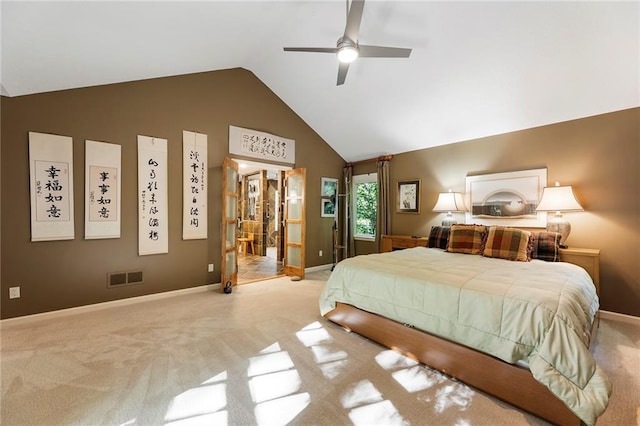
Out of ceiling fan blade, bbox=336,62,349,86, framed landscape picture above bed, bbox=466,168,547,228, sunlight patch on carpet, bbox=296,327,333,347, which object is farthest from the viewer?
framed landscape picture above bed, bbox=466,168,547,228

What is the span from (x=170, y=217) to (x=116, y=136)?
123 cm

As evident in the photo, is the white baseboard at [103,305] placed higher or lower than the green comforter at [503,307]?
lower

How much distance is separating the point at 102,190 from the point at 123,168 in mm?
369

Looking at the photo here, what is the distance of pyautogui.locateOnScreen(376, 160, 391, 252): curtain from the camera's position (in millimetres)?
5359

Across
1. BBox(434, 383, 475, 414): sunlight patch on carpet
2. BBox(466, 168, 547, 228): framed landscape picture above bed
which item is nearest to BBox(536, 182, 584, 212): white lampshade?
BBox(466, 168, 547, 228): framed landscape picture above bed

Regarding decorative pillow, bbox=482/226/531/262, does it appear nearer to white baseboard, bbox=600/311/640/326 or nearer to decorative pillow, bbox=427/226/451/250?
decorative pillow, bbox=427/226/451/250

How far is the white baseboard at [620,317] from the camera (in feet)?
9.71

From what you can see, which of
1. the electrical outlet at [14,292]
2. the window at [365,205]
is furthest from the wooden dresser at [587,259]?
the electrical outlet at [14,292]

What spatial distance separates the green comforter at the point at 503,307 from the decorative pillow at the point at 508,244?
22 centimetres

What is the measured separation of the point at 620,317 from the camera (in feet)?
9.96

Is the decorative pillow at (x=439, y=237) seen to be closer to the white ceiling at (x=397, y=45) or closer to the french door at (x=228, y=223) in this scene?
the white ceiling at (x=397, y=45)

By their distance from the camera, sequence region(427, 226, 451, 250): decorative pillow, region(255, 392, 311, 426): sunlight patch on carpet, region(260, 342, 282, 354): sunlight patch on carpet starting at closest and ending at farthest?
region(255, 392, 311, 426): sunlight patch on carpet < region(260, 342, 282, 354): sunlight patch on carpet < region(427, 226, 451, 250): decorative pillow

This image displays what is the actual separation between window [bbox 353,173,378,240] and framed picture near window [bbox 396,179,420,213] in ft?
1.78

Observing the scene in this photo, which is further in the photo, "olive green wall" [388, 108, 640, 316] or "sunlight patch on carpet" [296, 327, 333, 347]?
"olive green wall" [388, 108, 640, 316]
